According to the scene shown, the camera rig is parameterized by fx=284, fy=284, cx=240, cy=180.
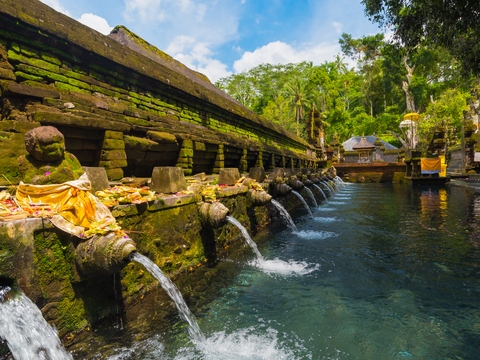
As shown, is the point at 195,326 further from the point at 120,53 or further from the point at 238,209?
the point at 120,53

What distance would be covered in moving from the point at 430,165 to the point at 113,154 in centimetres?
2276

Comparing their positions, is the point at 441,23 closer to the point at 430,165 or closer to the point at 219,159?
the point at 219,159

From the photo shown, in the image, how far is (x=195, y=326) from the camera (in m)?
3.17

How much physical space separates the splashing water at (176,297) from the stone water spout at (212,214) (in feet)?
5.56

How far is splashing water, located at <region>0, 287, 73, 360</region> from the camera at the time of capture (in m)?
2.12

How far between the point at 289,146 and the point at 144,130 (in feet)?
52.4

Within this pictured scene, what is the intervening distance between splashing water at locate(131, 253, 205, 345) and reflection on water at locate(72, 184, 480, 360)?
9cm

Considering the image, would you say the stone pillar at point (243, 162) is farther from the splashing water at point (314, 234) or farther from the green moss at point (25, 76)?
the green moss at point (25, 76)

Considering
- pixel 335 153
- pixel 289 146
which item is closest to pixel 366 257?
pixel 289 146

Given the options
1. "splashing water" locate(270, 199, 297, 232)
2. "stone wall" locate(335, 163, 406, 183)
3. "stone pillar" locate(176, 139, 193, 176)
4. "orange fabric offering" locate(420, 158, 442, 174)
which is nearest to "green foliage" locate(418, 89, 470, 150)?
A: "stone wall" locate(335, 163, 406, 183)

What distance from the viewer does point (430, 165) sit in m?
20.9

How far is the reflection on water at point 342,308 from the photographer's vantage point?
281cm

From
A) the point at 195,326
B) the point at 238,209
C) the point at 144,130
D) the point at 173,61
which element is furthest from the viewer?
the point at 173,61

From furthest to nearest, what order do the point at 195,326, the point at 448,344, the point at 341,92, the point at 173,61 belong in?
1. the point at 341,92
2. the point at 173,61
3. the point at 195,326
4. the point at 448,344
